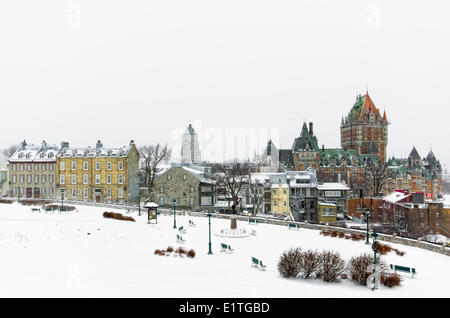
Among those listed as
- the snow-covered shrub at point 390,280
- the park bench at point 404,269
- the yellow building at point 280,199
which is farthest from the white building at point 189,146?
the snow-covered shrub at point 390,280

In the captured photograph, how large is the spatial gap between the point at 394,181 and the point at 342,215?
52397 millimetres

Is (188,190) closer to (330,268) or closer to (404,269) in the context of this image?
(330,268)

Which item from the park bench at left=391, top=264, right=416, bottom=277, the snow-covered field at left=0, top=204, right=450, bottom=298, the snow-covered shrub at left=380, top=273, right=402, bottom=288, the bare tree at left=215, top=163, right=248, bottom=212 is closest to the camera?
the snow-covered field at left=0, top=204, right=450, bottom=298

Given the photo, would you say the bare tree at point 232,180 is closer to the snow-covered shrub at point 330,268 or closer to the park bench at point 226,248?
the park bench at point 226,248

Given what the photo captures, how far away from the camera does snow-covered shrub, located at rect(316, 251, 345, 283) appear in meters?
17.5

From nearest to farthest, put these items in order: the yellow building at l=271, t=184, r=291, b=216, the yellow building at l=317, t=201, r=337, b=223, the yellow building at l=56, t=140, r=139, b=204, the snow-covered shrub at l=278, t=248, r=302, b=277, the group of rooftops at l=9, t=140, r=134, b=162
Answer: the snow-covered shrub at l=278, t=248, r=302, b=277
the yellow building at l=56, t=140, r=139, b=204
the group of rooftops at l=9, t=140, r=134, b=162
the yellow building at l=271, t=184, r=291, b=216
the yellow building at l=317, t=201, r=337, b=223

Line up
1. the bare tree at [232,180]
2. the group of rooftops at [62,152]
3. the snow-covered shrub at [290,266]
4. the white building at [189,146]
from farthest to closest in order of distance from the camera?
the white building at [189,146] < the group of rooftops at [62,152] < the bare tree at [232,180] < the snow-covered shrub at [290,266]

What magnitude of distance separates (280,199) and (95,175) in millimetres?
32407

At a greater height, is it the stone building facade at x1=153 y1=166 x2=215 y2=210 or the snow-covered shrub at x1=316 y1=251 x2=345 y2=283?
the stone building facade at x1=153 y1=166 x2=215 y2=210

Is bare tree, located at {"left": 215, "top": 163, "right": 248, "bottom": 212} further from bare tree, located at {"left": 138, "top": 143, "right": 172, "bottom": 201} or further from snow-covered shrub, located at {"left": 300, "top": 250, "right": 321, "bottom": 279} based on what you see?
snow-covered shrub, located at {"left": 300, "top": 250, "right": 321, "bottom": 279}

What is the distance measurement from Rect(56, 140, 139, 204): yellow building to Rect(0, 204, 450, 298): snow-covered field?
78.1 feet

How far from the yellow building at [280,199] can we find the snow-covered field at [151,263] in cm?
2746

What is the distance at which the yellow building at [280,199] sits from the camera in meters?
61.2

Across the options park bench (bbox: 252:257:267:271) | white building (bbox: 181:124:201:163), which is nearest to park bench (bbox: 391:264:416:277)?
park bench (bbox: 252:257:267:271)
